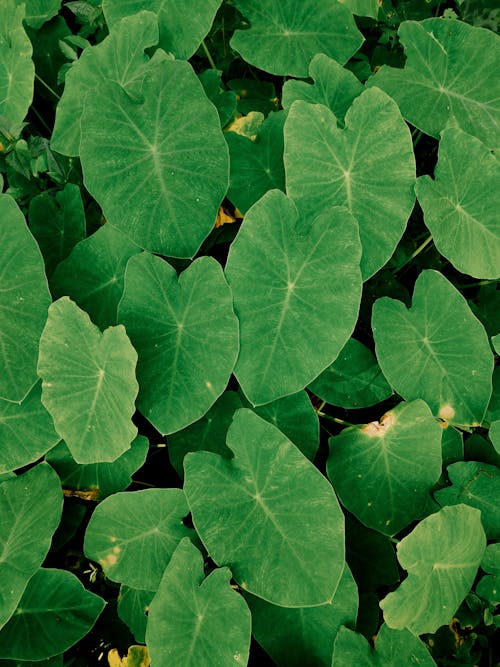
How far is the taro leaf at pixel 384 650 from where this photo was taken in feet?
4.34

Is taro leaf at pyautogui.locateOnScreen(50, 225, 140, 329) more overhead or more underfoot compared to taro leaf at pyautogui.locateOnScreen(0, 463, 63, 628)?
more overhead

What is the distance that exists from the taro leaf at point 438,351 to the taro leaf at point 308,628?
0.49 meters

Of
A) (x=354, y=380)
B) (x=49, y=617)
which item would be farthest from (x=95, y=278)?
(x=49, y=617)

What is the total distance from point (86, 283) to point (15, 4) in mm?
1166

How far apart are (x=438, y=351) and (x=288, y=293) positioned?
1.41 feet

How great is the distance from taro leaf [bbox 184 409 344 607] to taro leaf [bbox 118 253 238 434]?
0.37ft

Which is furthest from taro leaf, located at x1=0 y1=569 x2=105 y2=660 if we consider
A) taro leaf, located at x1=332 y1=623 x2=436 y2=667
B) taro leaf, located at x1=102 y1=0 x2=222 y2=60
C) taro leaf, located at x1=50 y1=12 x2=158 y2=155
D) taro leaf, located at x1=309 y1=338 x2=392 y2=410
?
taro leaf, located at x1=102 y1=0 x2=222 y2=60

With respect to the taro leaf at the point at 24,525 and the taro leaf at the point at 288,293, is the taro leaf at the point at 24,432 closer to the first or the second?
the taro leaf at the point at 24,525

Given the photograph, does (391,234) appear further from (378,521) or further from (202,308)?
(378,521)

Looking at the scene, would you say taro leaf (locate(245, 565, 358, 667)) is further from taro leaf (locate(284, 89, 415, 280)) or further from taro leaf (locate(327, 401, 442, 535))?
taro leaf (locate(284, 89, 415, 280))

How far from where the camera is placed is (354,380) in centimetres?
167

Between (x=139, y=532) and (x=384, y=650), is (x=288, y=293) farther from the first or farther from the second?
(x=384, y=650)

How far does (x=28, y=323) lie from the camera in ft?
4.89

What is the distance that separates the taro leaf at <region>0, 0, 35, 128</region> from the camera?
72.3 inches
